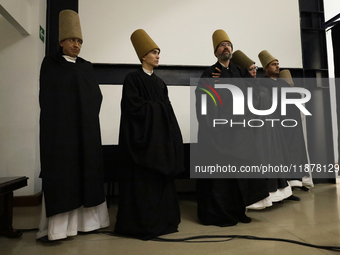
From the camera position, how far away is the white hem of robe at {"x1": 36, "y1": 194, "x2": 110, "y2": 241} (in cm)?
224

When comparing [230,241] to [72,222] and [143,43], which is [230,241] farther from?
[143,43]

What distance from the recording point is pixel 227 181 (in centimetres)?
271

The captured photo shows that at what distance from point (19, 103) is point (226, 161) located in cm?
330

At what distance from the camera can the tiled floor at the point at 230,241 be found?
199 cm

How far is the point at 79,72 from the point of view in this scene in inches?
98.7

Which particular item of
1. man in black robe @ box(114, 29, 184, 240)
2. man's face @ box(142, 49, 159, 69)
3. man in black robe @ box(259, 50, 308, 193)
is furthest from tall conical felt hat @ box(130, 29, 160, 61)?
man in black robe @ box(259, 50, 308, 193)

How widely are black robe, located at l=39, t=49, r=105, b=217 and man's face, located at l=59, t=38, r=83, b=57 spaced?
9 cm

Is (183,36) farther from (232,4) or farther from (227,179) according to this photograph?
(227,179)

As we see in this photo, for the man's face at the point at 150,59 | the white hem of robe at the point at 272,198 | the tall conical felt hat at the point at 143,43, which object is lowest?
the white hem of robe at the point at 272,198

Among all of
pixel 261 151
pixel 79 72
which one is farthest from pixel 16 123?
pixel 261 151

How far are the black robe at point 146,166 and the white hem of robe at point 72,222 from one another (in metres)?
0.24

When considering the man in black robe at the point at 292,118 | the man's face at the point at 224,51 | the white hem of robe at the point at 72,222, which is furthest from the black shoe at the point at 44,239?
the man in black robe at the point at 292,118

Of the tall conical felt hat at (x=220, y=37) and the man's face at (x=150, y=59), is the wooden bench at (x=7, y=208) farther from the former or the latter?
the tall conical felt hat at (x=220, y=37)

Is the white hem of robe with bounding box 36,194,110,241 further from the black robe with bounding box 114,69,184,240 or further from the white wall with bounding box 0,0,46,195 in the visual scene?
the white wall with bounding box 0,0,46,195
